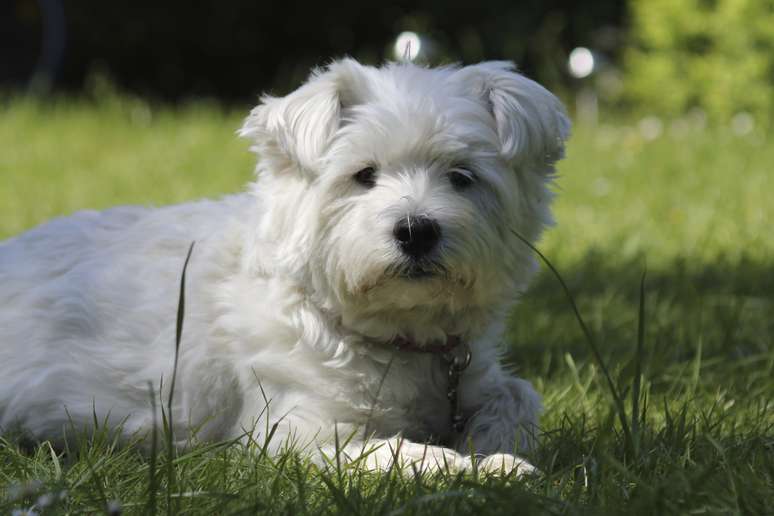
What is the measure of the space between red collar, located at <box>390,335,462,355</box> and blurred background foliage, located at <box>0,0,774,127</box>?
710 centimetres

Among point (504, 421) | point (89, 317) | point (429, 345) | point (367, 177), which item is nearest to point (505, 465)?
point (504, 421)

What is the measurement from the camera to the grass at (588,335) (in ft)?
8.04

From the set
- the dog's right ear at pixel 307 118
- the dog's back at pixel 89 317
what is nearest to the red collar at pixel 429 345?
the dog's right ear at pixel 307 118

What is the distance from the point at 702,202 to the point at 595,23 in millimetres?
5759

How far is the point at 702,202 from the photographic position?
22.1 feet

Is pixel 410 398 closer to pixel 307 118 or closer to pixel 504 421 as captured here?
pixel 504 421

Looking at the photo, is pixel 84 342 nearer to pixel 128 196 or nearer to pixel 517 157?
pixel 517 157

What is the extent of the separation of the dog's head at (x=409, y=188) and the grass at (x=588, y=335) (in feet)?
1.10

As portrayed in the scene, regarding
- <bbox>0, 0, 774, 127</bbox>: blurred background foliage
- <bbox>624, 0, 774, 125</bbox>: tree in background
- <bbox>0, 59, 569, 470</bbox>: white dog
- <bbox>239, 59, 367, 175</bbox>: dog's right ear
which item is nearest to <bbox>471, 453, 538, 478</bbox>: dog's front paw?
<bbox>0, 59, 569, 470</bbox>: white dog

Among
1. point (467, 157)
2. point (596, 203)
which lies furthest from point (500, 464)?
point (596, 203)

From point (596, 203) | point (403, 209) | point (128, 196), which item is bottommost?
point (128, 196)

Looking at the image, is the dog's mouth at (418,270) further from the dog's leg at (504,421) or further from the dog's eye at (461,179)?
the dog's leg at (504,421)

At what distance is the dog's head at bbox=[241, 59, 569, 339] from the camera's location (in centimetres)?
293

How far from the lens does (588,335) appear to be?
2471 mm
